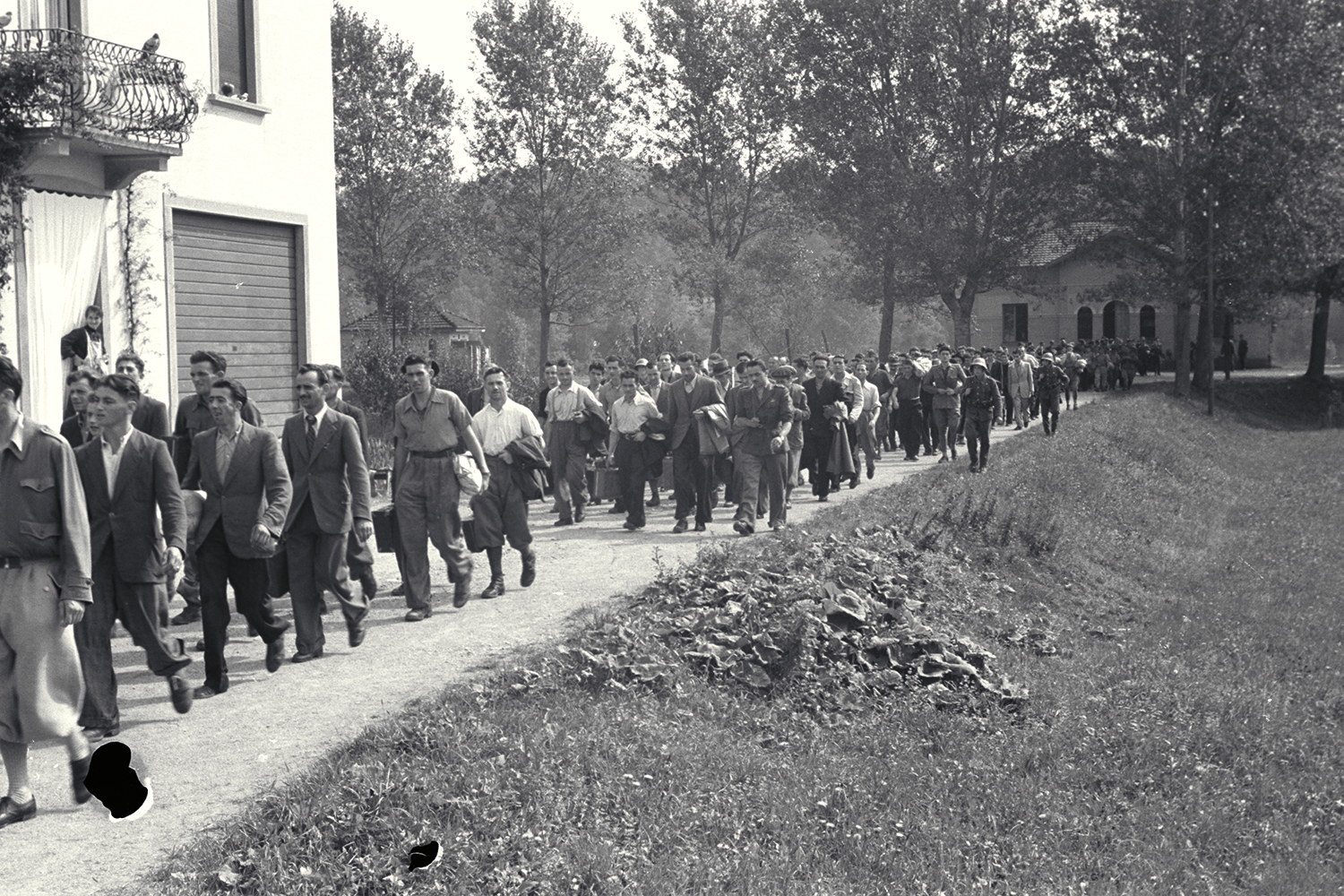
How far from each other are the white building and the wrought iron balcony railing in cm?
2

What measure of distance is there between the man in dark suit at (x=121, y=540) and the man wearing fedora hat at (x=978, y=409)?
14.9 meters

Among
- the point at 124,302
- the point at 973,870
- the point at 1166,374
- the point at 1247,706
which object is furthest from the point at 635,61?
the point at 973,870

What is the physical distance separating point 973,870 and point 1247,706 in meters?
4.66

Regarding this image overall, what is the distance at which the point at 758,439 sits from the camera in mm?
15406

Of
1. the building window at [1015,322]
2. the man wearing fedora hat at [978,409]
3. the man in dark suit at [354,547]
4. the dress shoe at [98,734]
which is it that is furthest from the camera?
the building window at [1015,322]

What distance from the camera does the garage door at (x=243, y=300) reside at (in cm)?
1752

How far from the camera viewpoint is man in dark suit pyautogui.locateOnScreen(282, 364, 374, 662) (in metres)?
9.30

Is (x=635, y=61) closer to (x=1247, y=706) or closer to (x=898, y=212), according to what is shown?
(x=898, y=212)

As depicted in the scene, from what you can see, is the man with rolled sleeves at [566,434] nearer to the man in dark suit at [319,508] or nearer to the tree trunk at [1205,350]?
the man in dark suit at [319,508]

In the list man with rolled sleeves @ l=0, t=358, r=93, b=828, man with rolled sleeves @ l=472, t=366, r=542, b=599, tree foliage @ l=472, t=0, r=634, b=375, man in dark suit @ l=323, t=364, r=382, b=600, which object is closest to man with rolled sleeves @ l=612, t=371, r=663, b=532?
man with rolled sleeves @ l=472, t=366, r=542, b=599

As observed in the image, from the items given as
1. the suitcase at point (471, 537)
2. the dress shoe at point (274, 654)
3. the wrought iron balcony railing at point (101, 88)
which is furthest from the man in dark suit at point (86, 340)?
the dress shoe at point (274, 654)

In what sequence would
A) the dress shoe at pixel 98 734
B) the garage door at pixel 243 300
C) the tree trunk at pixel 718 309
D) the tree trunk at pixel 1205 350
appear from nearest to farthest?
the dress shoe at pixel 98 734
the garage door at pixel 243 300
the tree trunk at pixel 1205 350
the tree trunk at pixel 718 309

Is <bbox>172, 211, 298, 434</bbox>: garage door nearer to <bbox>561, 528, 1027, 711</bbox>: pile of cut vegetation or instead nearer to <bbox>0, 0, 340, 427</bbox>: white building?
<bbox>0, 0, 340, 427</bbox>: white building

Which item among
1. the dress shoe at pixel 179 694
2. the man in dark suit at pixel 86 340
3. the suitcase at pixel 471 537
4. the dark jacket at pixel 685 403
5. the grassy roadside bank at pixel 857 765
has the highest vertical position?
the man in dark suit at pixel 86 340
